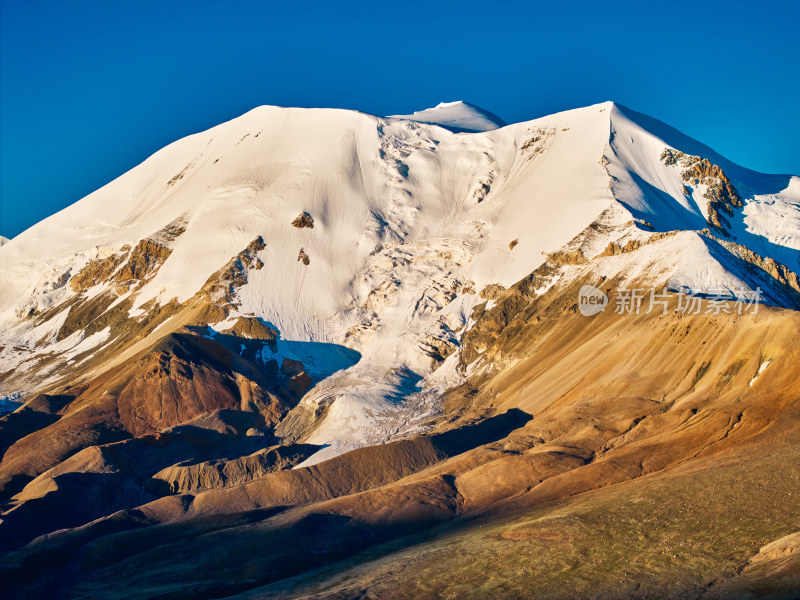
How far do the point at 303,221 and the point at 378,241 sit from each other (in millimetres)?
10835

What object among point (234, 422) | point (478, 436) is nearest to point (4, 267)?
point (234, 422)

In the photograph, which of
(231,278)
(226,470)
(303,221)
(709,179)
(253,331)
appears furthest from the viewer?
(303,221)

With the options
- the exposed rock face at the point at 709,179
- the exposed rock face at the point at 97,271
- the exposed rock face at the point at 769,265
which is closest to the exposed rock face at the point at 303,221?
the exposed rock face at the point at 97,271

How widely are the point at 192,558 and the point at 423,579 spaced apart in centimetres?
1900

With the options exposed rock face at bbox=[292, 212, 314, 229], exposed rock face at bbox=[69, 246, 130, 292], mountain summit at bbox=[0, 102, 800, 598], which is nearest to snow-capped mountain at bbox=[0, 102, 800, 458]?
exposed rock face at bbox=[292, 212, 314, 229]

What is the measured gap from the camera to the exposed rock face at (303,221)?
12475 centimetres

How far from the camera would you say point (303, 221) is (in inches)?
4929

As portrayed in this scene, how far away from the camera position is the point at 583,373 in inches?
3046

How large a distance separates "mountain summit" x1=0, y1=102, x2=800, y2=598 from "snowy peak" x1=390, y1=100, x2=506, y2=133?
5.63ft

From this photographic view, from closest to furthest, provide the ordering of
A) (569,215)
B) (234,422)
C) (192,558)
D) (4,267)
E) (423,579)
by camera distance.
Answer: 1. (423,579)
2. (192,558)
3. (234,422)
4. (569,215)
5. (4,267)

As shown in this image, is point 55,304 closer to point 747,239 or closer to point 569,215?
point 569,215

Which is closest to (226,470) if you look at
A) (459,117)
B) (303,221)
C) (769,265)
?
(303,221)

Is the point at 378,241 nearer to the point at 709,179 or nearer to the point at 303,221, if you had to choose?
the point at 303,221

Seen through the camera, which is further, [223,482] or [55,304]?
[55,304]
